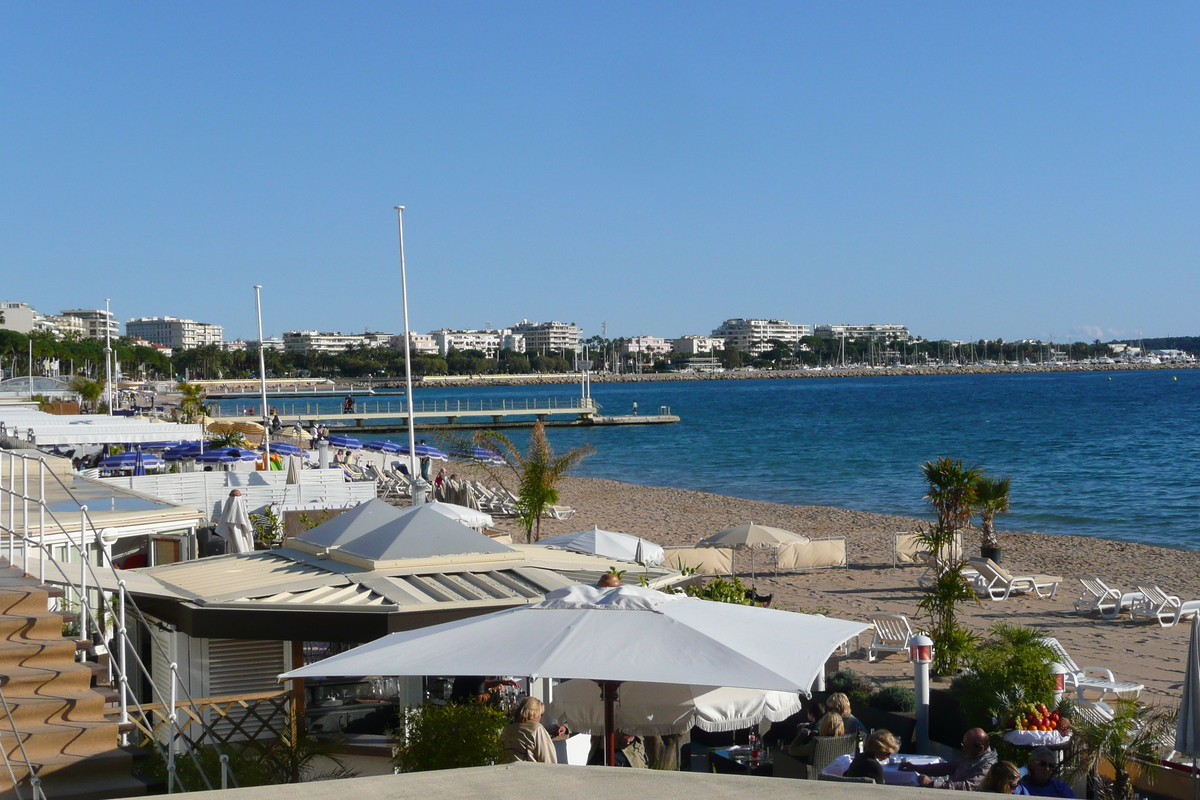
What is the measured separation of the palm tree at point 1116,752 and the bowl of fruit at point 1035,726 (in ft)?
0.36

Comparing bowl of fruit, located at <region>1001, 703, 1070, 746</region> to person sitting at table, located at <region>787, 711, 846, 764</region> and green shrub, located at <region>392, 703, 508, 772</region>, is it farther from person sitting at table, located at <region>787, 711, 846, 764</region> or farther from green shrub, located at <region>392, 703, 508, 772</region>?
green shrub, located at <region>392, 703, 508, 772</region>

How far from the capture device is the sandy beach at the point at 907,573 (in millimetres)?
11617

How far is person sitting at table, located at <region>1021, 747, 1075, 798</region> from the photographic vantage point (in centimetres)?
554

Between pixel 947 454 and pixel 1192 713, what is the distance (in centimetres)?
4492

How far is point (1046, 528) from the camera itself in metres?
25.4

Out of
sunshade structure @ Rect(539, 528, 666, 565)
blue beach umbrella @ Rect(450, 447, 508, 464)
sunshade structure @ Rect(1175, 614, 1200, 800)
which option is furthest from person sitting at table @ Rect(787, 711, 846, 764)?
blue beach umbrella @ Rect(450, 447, 508, 464)

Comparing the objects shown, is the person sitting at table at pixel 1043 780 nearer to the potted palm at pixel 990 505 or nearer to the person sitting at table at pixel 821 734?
the person sitting at table at pixel 821 734

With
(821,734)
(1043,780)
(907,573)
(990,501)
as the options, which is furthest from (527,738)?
(990,501)

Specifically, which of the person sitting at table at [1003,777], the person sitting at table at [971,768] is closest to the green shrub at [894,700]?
the person sitting at table at [971,768]

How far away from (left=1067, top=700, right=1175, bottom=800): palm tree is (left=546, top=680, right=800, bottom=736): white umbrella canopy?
1.74 metres

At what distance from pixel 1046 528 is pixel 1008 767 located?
22.0 m

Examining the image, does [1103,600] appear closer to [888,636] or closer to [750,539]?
[888,636]

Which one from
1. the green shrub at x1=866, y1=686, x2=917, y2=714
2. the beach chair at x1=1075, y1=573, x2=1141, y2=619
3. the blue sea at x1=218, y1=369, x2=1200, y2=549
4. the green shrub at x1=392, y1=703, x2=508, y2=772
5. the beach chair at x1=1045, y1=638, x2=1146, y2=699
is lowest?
the blue sea at x1=218, y1=369, x2=1200, y2=549

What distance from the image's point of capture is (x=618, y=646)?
4.79m
